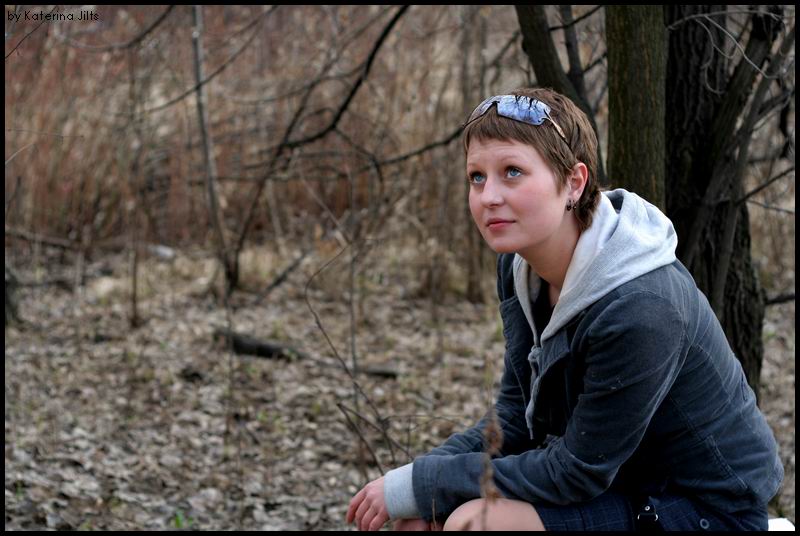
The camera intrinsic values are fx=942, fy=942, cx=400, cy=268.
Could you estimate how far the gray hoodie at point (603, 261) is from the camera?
6.11ft

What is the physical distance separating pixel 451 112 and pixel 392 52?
0.86 meters

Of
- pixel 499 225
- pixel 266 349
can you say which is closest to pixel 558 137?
pixel 499 225

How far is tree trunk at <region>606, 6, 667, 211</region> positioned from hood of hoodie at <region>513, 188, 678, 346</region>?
689mm

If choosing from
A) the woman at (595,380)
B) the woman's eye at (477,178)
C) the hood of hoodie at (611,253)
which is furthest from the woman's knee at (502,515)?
the woman's eye at (477,178)

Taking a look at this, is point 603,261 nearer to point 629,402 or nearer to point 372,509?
point 629,402

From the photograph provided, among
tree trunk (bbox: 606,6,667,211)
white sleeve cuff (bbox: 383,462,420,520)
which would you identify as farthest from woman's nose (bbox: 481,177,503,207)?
tree trunk (bbox: 606,6,667,211)

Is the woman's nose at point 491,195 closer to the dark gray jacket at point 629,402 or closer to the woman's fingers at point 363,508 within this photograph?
the dark gray jacket at point 629,402

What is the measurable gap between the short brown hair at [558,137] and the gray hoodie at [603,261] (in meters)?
0.04

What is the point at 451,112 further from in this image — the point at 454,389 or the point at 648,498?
the point at 648,498

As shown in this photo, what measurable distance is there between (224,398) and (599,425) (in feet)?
12.2

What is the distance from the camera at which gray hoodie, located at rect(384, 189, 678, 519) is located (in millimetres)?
1863

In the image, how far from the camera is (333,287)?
23.8 feet

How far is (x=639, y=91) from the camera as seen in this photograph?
2686 mm

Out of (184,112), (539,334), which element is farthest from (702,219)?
(184,112)
